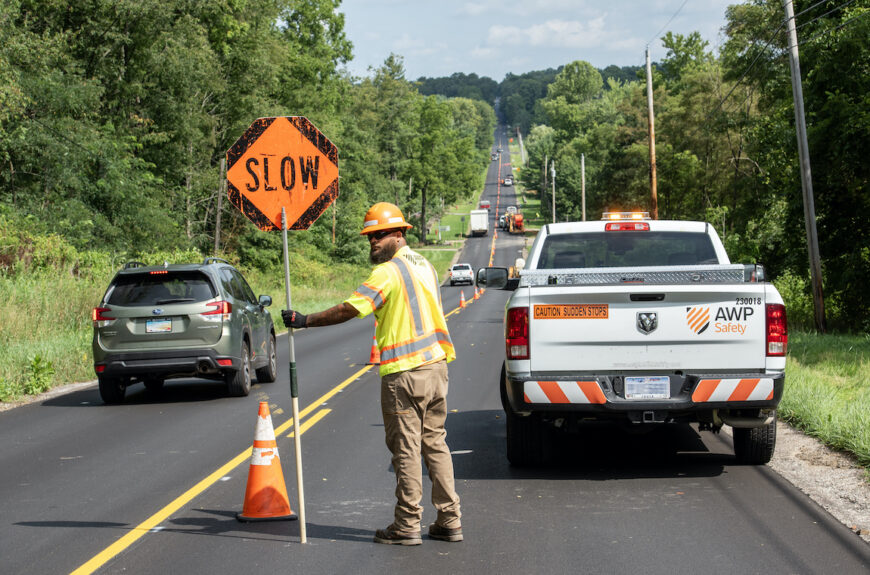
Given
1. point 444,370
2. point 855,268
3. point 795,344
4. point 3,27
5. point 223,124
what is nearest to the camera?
point 444,370

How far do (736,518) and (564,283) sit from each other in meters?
2.18

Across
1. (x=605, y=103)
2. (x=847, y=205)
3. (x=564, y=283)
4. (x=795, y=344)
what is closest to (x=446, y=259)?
(x=605, y=103)

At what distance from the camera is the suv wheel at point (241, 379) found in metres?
13.4

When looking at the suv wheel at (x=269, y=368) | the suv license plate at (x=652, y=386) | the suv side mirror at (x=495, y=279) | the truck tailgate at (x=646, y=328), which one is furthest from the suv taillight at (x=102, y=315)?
the suv license plate at (x=652, y=386)

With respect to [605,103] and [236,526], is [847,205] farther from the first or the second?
[605,103]

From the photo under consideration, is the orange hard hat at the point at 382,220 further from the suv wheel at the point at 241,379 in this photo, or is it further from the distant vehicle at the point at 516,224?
the distant vehicle at the point at 516,224

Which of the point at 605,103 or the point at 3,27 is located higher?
the point at 605,103

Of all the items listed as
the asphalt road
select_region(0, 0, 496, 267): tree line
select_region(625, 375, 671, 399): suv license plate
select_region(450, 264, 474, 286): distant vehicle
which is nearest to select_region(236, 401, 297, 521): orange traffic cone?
the asphalt road

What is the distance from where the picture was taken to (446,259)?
3846 inches

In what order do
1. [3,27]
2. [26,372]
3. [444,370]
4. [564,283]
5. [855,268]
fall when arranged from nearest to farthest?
[444,370] → [564,283] → [26,372] → [855,268] → [3,27]

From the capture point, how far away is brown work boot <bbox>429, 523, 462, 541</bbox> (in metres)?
6.17

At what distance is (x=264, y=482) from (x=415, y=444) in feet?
4.26

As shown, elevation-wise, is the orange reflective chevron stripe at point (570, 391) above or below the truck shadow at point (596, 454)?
above

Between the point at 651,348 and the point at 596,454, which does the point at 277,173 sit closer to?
the point at 596,454
